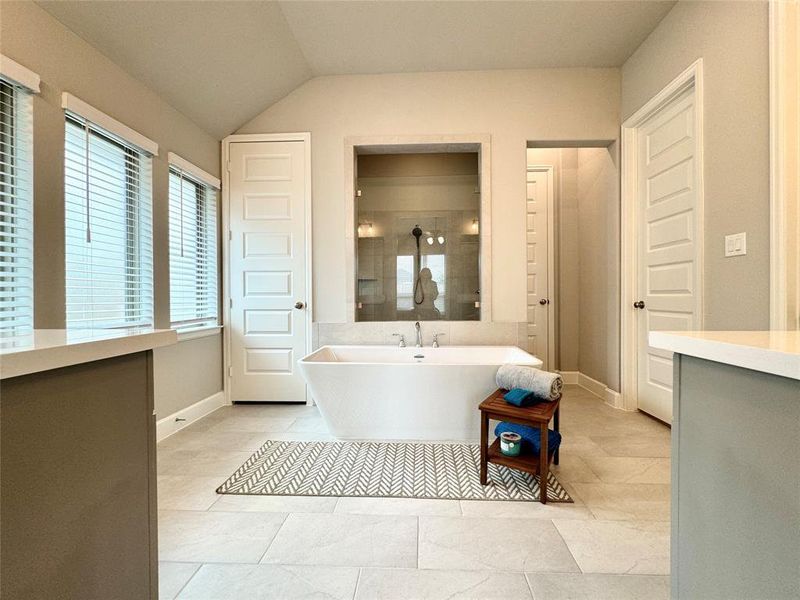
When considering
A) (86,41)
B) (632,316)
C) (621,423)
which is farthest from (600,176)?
(86,41)

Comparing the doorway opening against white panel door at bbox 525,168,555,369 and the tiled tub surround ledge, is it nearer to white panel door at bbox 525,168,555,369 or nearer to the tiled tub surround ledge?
white panel door at bbox 525,168,555,369

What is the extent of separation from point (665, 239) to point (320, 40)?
2.97 meters

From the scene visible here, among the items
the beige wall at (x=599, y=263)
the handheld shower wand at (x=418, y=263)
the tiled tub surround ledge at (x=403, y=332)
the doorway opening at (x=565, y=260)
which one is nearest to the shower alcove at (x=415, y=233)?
the handheld shower wand at (x=418, y=263)

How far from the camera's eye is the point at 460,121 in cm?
332

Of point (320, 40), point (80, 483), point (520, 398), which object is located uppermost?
point (320, 40)

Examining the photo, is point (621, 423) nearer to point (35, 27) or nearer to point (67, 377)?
point (67, 377)

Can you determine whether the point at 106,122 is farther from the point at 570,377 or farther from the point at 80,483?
the point at 570,377

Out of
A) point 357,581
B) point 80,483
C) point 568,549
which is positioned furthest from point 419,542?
point 80,483

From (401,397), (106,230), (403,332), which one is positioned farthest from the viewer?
(403,332)

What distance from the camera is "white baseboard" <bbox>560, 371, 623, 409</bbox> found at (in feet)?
10.6

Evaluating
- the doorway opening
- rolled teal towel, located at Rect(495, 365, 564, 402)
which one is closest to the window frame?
rolled teal towel, located at Rect(495, 365, 564, 402)

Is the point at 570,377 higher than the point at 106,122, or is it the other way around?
the point at 106,122

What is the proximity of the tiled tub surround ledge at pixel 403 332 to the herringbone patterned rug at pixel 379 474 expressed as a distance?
1.05m

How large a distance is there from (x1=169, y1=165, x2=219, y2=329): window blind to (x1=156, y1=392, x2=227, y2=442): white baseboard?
25.0 inches
